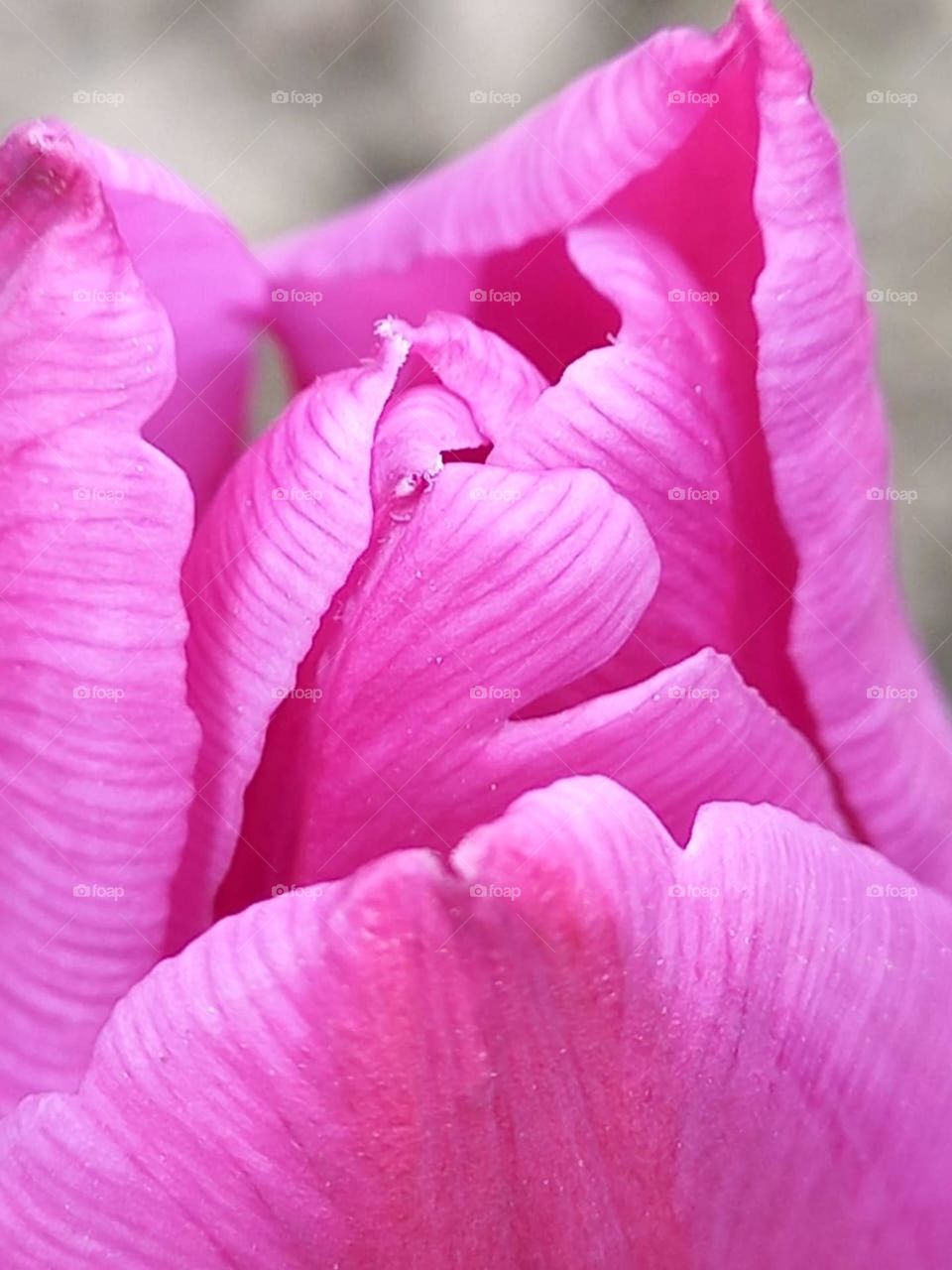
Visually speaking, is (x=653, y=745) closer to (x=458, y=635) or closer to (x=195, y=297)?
(x=458, y=635)

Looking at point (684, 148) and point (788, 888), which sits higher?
point (684, 148)

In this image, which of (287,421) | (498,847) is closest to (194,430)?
(287,421)

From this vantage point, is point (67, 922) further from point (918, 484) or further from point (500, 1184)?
point (918, 484)

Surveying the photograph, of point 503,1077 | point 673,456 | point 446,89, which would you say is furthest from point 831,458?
point 446,89

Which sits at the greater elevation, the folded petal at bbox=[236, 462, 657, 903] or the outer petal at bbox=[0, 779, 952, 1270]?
the folded petal at bbox=[236, 462, 657, 903]

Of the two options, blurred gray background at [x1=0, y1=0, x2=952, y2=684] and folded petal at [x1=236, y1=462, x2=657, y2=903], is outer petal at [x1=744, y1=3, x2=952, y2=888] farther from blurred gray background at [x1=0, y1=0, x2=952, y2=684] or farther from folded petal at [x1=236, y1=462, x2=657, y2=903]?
blurred gray background at [x1=0, y1=0, x2=952, y2=684]

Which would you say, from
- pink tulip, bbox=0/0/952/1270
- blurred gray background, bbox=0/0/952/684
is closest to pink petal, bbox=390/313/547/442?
pink tulip, bbox=0/0/952/1270
